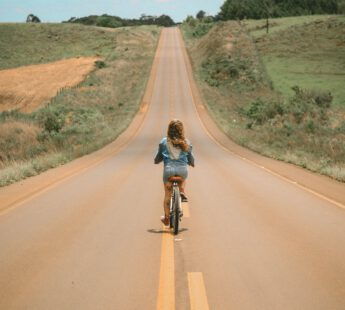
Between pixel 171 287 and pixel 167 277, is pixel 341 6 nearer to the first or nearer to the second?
pixel 167 277

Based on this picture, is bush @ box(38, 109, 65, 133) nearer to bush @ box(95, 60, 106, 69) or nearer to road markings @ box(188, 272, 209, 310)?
road markings @ box(188, 272, 209, 310)

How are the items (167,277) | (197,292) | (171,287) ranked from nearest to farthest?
(197,292), (171,287), (167,277)

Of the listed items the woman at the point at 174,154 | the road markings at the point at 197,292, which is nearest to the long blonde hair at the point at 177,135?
the woman at the point at 174,154

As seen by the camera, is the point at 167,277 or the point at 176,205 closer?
the point at 167,277

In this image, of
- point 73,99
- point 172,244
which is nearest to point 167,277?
point 172,244

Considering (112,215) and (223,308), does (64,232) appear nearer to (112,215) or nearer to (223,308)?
(112,215)

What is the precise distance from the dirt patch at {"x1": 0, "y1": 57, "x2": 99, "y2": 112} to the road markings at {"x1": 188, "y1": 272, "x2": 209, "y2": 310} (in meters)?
49.6

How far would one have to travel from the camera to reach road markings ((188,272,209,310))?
5211 mm

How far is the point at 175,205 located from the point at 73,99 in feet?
153

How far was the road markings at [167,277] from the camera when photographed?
5.29 meters

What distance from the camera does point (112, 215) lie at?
10.2 m

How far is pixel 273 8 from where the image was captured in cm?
14450

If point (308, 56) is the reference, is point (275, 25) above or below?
above

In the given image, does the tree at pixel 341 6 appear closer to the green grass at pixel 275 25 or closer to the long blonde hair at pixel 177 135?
the green grass at pixel 275 25
